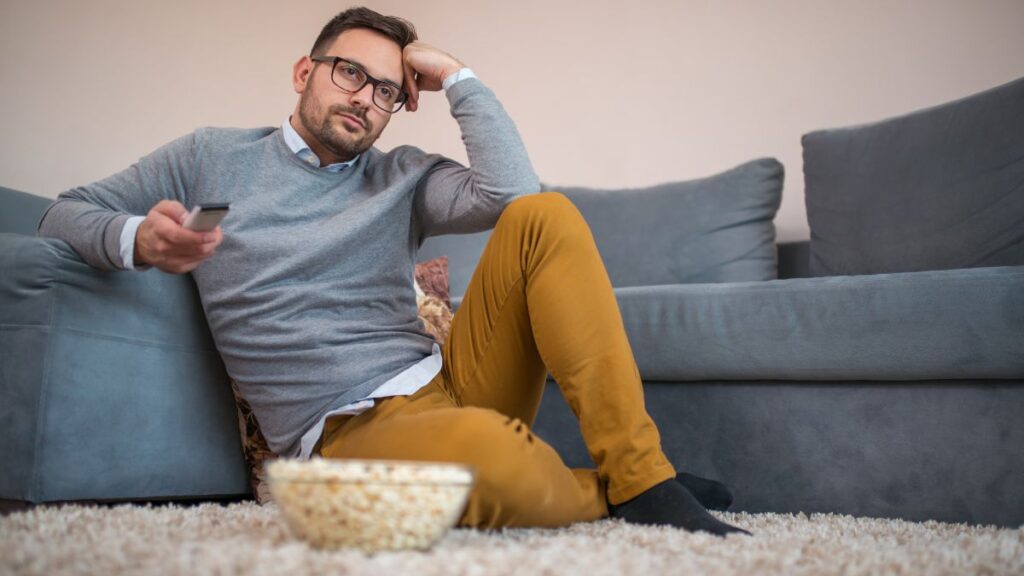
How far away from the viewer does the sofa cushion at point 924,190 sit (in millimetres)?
2012

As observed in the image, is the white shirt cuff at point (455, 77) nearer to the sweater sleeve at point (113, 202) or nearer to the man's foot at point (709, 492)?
the sweater sleeve at point (113, 202)

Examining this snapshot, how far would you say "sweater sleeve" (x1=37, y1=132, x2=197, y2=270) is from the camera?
130cm

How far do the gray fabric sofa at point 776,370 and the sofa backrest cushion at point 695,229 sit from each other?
35cm

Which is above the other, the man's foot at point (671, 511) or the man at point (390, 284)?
the man at point (390, 284)

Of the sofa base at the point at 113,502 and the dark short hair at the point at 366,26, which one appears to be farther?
the dark short hair at the point at 366,26

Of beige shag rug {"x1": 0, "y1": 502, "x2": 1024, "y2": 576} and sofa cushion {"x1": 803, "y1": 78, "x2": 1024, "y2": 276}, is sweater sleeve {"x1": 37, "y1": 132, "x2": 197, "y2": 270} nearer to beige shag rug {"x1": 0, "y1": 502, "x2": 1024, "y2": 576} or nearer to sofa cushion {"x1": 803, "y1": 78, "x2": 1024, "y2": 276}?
beige shag rug {"x1": 0, "y1": 502, "x2": 1024, "y2": 576}

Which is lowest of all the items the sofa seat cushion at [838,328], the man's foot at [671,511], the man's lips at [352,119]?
the man's foot at [671,511]

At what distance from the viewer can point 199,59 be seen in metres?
3.16

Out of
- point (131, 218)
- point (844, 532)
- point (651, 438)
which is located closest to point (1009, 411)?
point (844, 532)

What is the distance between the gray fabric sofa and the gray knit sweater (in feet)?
0.34

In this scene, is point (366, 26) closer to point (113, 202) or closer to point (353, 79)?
point (353, 79)

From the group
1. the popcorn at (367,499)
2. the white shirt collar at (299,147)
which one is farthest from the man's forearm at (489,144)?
the popcorn at (367,499)

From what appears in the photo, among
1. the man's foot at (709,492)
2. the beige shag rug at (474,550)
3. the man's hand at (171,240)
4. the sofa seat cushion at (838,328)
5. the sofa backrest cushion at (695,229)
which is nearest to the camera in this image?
the beige shag rug at (474,550)

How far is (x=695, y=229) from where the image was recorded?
2.52m
